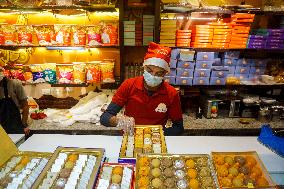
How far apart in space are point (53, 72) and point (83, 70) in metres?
0.51

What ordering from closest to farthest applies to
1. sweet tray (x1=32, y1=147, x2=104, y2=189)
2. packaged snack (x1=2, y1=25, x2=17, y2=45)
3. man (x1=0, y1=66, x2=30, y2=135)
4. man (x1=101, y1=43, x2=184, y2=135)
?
sweet tray (x1=32, y1=147, x2=104, y2=189), man (x1=101, y1=43, x2=184, y2=135), man (x1=0, y1=66, x2=30, y2=135), packaged snack (x1=2, y1=25, x2=17, y2=45)

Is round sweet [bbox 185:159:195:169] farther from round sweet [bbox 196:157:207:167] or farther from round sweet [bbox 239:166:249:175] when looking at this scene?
round sweet [bbox 239:166:249:175]

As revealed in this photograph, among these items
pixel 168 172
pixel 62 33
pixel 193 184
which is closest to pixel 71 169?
pixel 168 172

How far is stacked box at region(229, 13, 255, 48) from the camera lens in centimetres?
394

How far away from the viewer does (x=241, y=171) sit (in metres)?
1.57

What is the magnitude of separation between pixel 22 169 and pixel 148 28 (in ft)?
9.84

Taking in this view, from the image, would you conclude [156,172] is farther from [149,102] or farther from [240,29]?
[240,29]

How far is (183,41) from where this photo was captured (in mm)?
4062

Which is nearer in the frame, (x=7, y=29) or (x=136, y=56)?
(x=7, y=29)

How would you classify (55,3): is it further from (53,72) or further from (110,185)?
(110,185)

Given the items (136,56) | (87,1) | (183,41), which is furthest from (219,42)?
(87,1)

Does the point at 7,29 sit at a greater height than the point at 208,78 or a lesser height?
greater

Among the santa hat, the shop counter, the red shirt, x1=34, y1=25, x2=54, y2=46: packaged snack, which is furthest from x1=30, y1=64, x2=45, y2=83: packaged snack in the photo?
the santa hat

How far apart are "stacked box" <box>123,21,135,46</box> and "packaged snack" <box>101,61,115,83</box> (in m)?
0.47
